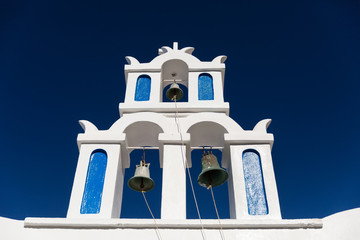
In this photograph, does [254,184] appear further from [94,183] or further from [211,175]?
[94,183]

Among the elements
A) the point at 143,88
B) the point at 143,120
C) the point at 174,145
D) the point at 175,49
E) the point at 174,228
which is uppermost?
the point at 175,49

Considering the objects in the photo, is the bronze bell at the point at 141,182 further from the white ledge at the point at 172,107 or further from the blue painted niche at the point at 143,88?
the blue painted niche at the point at 143,88

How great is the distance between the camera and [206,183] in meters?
6.27

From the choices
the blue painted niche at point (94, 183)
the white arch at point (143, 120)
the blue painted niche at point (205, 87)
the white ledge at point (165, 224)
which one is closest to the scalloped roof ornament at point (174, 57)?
the blue painted niche at point (205, 87)

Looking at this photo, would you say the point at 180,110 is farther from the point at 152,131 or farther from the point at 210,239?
the point at 210,239

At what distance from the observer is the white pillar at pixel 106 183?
591 cm

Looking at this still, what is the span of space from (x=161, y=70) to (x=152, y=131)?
62.3 inches

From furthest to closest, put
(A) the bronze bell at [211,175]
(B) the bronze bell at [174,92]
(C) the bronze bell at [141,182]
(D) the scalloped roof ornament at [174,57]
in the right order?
(D) the scalloped roof ornament at [174,57], (B) the bronze bell at [174,92], (C) the bronze bell at [141,182], (A) the bronze bell at [211,175]

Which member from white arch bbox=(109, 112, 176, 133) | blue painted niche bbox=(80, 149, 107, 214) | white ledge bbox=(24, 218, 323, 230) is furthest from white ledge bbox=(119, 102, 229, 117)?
white ledge bbox=(24, 218, 323, 230)

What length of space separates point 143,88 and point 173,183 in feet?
7.93

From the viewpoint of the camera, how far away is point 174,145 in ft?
21.8

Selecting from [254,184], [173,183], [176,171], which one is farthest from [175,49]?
[254,184]

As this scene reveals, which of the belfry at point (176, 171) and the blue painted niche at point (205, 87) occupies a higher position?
the blue painted niche at point (205, 87)

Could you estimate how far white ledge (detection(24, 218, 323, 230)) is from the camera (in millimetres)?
5410
